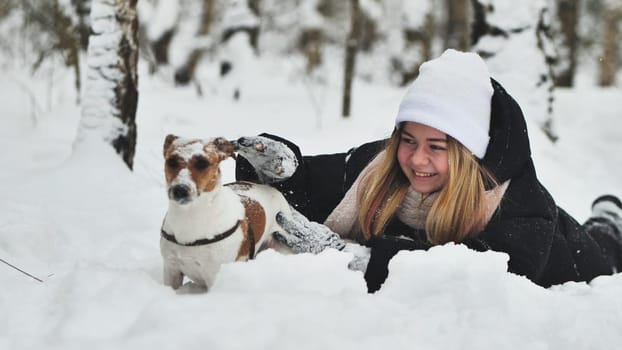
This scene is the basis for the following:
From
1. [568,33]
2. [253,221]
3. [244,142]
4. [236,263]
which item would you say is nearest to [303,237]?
[253,221]

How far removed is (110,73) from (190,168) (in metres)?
A: 2.84

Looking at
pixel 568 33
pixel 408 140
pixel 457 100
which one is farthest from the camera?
pixel 568 33

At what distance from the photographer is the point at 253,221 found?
2238 mm

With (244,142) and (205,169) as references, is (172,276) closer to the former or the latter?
(205,169)

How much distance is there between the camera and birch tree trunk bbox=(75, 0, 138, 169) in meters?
4.39

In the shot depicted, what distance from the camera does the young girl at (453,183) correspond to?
254 cm

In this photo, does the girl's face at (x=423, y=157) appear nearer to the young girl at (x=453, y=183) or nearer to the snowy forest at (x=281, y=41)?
the young girl at (x=453, y=183)

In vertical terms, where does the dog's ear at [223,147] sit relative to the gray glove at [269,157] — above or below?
above

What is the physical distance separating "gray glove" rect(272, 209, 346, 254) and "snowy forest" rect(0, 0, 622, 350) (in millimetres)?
382

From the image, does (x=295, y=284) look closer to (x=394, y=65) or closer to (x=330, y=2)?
(x=394, y=65)

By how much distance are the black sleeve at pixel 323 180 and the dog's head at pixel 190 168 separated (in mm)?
958

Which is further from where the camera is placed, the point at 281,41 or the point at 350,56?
the point at 281,41

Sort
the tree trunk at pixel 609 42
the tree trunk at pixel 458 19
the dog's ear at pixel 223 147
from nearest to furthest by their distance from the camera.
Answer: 1. the dog's ear at pixel 223 147
2. the tree trunk at pixel 458 19
3. the tree trunk at pixel 609 42

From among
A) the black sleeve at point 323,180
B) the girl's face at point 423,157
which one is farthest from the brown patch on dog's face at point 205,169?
the girl's face at point 423,157
